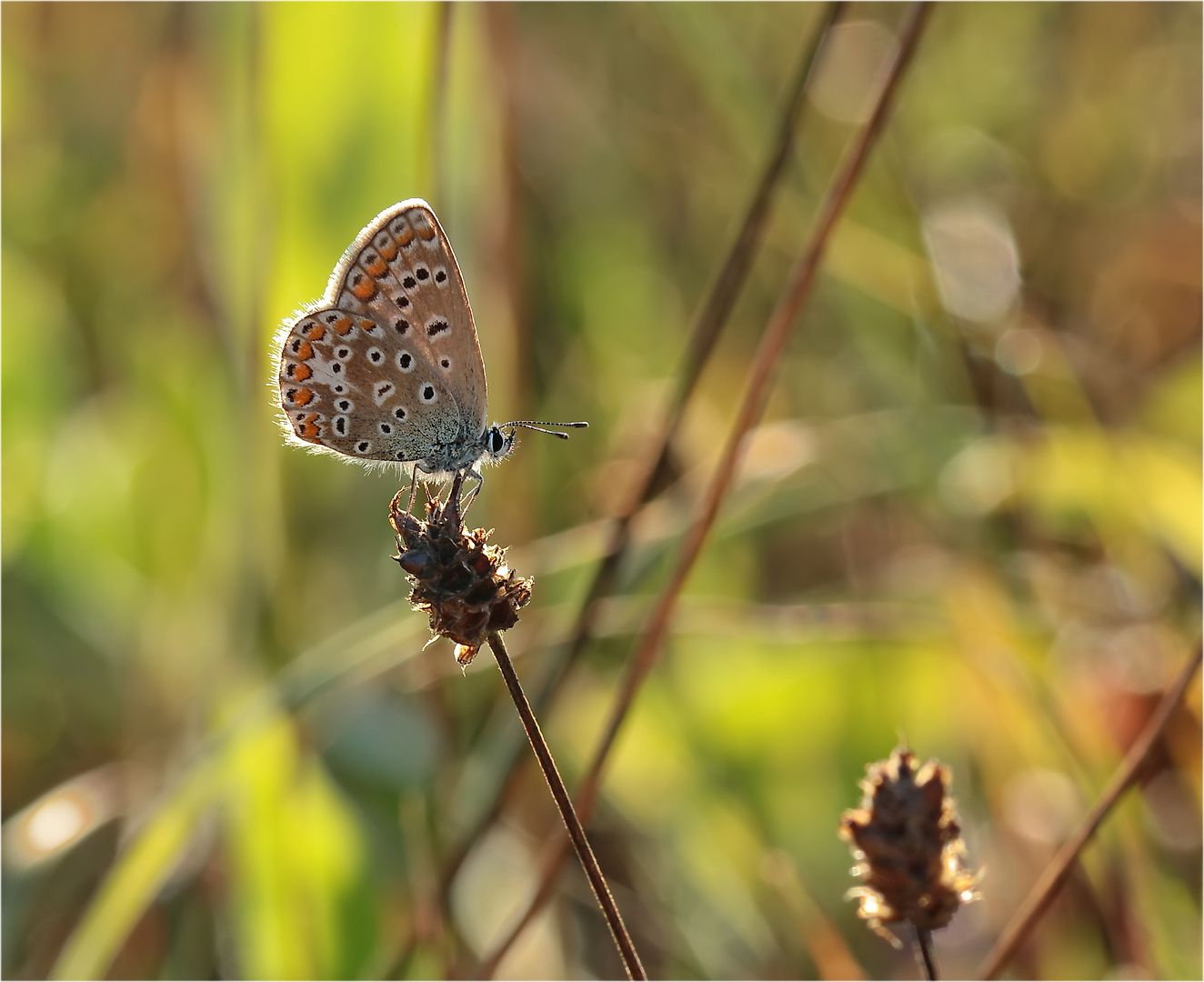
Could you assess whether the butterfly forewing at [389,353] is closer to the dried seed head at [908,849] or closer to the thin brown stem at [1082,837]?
the dried seed head at [908,849]

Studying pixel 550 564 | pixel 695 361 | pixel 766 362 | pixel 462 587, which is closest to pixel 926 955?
pixel 462 587

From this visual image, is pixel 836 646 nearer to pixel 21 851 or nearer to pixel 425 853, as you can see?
pixel 425 853

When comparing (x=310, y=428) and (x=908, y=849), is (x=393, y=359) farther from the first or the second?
(x=908, y=849)

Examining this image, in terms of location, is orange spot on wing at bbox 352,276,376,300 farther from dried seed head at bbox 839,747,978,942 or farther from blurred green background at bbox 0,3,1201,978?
dried seed head at bbox 839,747,978,942

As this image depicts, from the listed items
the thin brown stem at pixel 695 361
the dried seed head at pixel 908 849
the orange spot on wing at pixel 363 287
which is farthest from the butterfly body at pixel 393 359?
the dried seed head at pixel 908 849

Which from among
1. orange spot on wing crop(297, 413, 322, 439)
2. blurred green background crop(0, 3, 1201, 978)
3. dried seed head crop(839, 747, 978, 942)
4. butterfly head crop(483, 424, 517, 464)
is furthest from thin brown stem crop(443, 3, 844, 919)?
dried seed head crop(839, 747, 978, 942)

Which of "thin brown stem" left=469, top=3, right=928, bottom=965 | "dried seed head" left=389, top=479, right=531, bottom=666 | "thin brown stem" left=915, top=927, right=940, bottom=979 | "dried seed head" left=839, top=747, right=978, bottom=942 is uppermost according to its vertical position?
"thin brown stem" left=469, top=3, right=928, bottom=965
